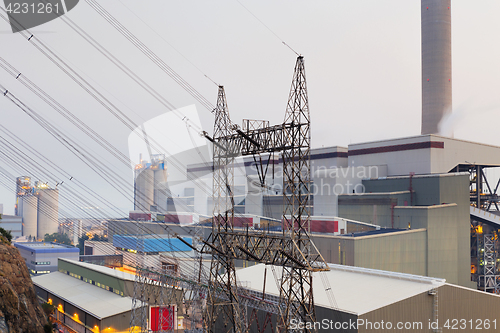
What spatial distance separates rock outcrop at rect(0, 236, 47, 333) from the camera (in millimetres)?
18438

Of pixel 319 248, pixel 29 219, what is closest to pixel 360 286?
pixel 319 248

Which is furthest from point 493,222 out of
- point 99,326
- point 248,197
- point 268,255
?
point 99,326

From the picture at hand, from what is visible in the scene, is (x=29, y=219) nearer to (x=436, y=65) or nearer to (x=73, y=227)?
(x=73, y=227)

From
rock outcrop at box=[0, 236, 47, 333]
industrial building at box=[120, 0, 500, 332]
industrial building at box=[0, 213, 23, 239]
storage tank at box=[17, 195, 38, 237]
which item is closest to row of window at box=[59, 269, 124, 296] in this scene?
industrial building at box=[120, 0, 500, 332]

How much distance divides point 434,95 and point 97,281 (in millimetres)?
52286

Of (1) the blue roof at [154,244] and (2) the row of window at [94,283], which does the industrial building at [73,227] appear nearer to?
(2) the row of window at [94,283]

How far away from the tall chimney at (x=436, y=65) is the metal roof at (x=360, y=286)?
42729 mm

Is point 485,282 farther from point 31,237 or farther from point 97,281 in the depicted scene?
point 31,237

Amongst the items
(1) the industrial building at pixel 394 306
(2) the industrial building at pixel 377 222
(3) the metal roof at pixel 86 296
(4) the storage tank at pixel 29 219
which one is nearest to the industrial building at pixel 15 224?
(4) the storage tank at pixel 29 219

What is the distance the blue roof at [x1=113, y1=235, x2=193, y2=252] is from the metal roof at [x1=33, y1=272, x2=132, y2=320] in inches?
340

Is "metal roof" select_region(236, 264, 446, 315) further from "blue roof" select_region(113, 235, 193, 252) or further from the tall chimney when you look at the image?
the tall chimney

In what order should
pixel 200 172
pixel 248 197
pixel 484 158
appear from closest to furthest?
1. pixel 484 158
2. pixel 248 197
3. pixel 200 172

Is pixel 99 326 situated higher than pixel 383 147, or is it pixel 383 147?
pixel 383 147

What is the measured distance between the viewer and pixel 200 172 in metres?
85.6
